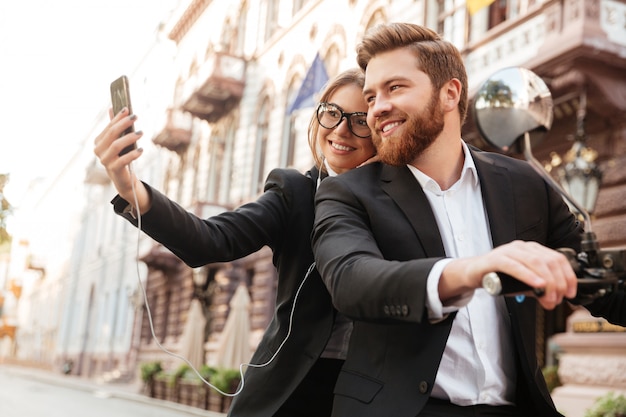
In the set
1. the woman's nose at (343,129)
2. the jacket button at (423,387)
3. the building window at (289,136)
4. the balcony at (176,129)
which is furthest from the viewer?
the balcony at (176,129)

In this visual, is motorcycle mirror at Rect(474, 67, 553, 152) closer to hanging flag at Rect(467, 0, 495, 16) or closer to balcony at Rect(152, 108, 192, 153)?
hanging flag at Rect(467, 0, 495, 16)

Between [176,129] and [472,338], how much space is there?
28918 mm

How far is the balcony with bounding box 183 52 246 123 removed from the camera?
24859 millimetres

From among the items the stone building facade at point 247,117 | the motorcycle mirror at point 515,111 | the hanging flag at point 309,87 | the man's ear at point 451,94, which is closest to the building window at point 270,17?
the stone building facade at point 247,117

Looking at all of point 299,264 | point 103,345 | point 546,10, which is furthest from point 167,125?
point 299,264

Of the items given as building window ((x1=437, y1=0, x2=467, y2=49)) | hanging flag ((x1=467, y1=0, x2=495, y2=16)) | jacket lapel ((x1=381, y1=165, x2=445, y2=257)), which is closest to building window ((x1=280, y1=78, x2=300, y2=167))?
building window ((x1=437, y1=0, x2=467, y2=49))

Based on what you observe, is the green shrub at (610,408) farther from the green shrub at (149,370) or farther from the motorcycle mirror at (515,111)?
the green shrub at (149,370)

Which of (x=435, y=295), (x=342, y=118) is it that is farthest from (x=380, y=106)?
(x=342, y=118)

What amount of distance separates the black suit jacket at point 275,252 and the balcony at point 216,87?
886 inches

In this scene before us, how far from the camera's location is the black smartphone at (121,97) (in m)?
2.15

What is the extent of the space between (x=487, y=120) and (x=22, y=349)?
70.4 m

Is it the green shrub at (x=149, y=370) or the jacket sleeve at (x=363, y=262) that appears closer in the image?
the jacket sleeve at (x=363, y=262)

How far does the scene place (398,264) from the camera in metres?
1.66

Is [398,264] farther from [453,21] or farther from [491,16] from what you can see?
[453,21]
